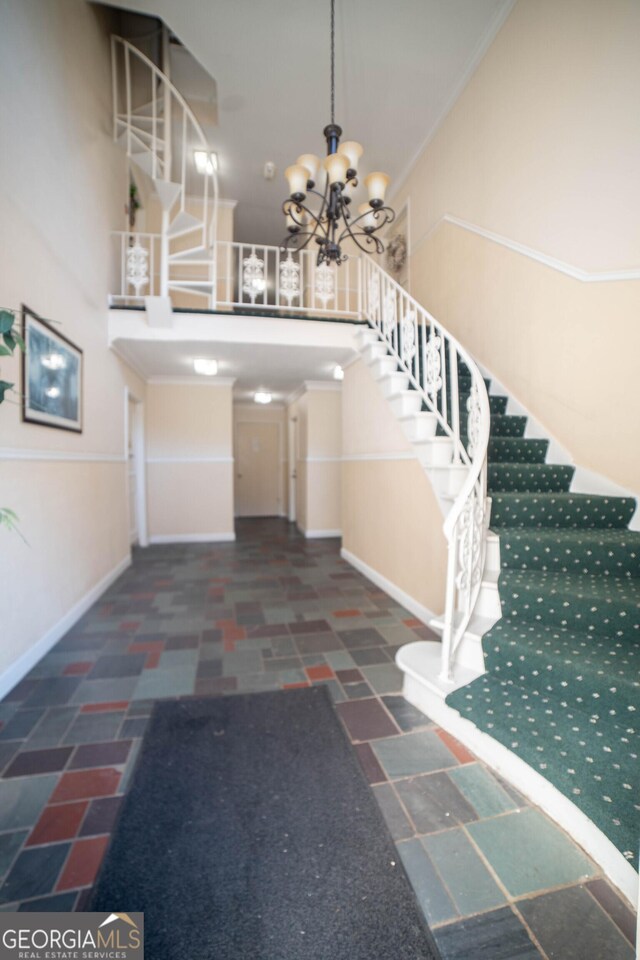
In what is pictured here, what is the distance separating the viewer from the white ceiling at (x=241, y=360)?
4238mm

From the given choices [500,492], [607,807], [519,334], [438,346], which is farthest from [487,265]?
[607,807]

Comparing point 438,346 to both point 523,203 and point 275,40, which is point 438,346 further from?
point 275,40

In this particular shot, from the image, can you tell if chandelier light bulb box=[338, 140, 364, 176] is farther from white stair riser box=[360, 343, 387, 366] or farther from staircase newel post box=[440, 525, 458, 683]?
staircase newel post box=[440, 525, 458, 683]

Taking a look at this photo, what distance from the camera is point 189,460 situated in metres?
5.86

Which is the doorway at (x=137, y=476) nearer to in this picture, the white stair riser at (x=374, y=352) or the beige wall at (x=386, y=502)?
the beige wall at (x=386, y=502)

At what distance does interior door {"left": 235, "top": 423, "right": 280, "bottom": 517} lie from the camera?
8.36m

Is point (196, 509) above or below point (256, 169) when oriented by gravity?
below

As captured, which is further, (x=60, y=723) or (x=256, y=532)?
(x=256, y=532)

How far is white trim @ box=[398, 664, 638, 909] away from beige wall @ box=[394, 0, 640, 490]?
1816 millimetres

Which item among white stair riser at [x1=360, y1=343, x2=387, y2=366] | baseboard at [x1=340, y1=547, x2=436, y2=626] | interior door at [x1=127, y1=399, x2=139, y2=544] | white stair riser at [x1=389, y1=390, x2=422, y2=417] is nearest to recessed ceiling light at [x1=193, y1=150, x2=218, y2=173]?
interior door at [x1=127, y1=399, x2=139, y2=544]

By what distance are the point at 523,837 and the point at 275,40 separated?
18.4ft

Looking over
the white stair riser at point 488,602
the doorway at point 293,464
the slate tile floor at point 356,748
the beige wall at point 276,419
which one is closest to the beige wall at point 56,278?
the slate tile floor at point 356,748

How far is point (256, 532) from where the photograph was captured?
266 inches

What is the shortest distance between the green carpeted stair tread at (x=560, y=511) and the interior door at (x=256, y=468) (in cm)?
644
